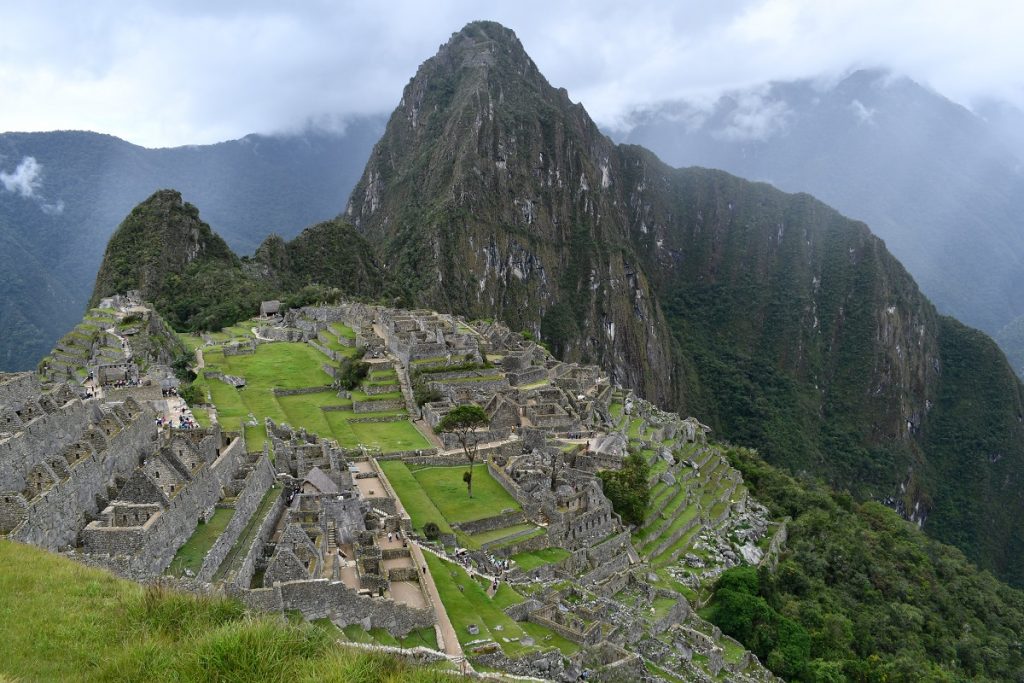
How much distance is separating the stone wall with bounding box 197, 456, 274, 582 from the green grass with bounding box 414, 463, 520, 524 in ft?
22.9

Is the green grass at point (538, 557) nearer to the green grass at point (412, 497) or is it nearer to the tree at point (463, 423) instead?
the green grass at point (412, 497)

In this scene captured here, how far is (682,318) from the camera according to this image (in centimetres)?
19975

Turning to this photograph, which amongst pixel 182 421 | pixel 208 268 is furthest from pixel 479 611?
pixel 208 268

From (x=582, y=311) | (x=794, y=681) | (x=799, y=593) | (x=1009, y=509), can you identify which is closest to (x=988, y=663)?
(x=799, y=593)

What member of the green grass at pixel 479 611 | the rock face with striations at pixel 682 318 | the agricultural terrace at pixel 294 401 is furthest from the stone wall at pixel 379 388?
the rock face with striations at pixel 682 318

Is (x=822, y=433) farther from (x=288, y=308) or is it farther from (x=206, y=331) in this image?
(x=206, y=331)

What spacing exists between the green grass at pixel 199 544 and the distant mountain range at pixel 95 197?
142ft

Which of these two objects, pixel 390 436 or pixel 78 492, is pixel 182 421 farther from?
pixel 78 492

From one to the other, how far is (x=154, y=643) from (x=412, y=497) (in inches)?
700

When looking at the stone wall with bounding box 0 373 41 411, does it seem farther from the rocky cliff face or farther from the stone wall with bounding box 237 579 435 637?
the rocky cliff face

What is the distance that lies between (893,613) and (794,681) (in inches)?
525

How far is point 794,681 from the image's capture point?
86.3 ft

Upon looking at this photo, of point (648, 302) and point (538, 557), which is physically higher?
point (648, 302)

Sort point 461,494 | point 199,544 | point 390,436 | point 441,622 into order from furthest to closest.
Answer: point 390,436 < point 461,494 < point 441,622 < point 199,544
